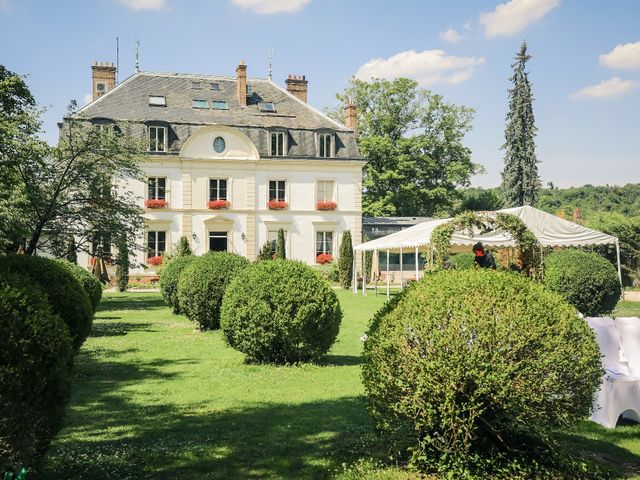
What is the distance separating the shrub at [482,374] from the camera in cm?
471

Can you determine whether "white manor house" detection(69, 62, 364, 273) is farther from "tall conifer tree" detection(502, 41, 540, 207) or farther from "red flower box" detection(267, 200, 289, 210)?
"tall conifer tree" detection(502, 41, 540, 207)

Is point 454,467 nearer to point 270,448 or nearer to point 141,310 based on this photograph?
point 270,448

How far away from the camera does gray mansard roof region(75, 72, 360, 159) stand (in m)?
35.0

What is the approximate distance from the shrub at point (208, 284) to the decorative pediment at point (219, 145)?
2108 cm

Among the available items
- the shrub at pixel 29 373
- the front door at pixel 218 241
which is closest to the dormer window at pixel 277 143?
the front door at pixel 218 241

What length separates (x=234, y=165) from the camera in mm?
35562

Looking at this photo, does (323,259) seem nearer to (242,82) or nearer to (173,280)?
(242,82)

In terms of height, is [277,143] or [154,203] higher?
[277,143]

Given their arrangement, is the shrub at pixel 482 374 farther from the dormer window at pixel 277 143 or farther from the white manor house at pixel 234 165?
the dormer window at pixel 277 143

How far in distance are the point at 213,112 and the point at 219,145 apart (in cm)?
249

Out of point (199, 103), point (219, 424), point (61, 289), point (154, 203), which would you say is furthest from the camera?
point (199, 103)

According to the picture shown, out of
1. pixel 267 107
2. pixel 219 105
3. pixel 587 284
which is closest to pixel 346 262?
pixel 267 107

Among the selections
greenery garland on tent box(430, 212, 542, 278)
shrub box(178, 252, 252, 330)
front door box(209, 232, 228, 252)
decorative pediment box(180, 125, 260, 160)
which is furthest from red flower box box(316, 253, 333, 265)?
greenery garland on tent box(430, 212, 542, 278)

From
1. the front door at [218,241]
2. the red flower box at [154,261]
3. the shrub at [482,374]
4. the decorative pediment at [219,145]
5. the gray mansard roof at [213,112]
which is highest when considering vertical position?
the gray mansard roof at [213,112]
